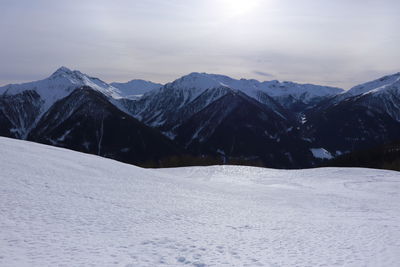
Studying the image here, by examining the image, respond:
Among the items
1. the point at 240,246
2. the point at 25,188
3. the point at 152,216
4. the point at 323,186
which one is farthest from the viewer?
the point at 323,186

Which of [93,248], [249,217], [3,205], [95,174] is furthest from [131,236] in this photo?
[95,174]

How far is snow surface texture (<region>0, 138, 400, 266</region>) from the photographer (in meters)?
12.5

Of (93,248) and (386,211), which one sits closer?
(93,248)

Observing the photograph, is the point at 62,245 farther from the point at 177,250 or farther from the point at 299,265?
the point at 299,265

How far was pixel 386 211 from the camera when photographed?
2481cm

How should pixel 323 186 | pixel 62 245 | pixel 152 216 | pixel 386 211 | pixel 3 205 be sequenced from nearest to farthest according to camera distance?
pixel 62 245
pixel 3 205
pixel 152 216
pixel 386 211
pixel 323 186

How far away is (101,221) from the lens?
16.4 metres

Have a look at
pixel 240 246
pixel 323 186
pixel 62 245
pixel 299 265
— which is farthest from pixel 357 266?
pixel 323 186

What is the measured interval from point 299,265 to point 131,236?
690cm

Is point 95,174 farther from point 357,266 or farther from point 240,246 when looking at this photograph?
point 357,266

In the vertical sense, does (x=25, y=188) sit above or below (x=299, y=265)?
above

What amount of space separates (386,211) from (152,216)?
1726 centimetres

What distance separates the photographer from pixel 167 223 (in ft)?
57.3

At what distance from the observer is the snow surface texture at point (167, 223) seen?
12547 mm
